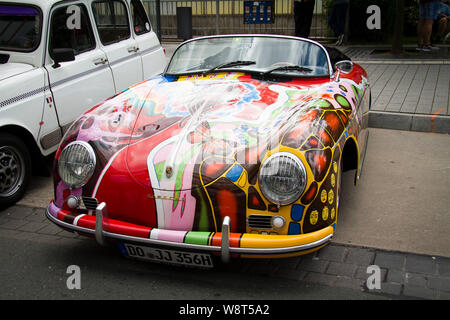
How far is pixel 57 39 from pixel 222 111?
97.8 inches

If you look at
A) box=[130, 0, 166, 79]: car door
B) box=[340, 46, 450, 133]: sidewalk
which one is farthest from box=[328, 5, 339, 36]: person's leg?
box=[130, 0, 166, 79]: car door

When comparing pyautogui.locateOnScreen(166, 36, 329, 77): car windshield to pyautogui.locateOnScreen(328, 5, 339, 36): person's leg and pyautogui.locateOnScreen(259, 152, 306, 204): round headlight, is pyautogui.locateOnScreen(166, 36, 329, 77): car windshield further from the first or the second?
pyautogui.locateOnScreen(328, 5, 339, 36): person's leg

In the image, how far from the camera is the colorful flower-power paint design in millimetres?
2812

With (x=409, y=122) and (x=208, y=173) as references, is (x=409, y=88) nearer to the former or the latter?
(x=409, y=122)

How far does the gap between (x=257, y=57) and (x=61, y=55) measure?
6.38ft

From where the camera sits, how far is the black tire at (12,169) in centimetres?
417

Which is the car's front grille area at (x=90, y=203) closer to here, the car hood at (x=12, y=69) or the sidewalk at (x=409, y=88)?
the car hood at (x=12, y=69)

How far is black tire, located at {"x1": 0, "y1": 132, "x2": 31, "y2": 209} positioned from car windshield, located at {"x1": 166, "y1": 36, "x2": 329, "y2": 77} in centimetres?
152

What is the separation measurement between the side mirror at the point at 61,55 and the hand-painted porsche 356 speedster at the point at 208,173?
132 cm

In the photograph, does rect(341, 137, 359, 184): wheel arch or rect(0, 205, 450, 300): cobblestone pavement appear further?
rect(341, 137, 359, 184): wheel arch

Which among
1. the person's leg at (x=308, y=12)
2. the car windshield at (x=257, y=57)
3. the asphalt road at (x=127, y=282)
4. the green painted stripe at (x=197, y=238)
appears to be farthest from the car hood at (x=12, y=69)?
the person's leg at (x=308, y=12)
